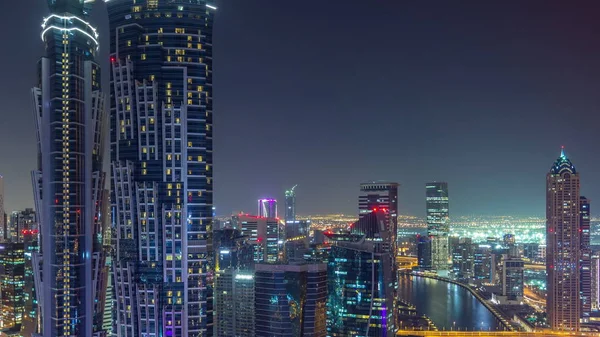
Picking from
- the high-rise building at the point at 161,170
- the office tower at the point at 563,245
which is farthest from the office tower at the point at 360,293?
the office tower at the point at 563,245

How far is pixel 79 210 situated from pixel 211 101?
6.66 metres

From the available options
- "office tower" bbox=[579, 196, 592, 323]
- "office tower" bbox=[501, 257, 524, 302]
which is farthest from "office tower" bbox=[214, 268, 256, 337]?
"office tower" bbox=[501, 257, 524, 302]

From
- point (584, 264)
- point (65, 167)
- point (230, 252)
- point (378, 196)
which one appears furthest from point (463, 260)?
point (65, 167)

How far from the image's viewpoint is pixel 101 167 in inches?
838

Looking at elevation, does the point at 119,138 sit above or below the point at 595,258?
above

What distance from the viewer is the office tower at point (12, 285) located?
3078 centimetres

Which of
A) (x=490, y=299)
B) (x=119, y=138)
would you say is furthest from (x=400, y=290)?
(x=119, y=138)

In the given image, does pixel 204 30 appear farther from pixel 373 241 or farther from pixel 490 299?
pixel 490 299

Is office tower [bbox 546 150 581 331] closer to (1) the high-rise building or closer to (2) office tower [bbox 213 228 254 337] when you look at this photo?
(2) office tower [bbox 213 228 254 337]

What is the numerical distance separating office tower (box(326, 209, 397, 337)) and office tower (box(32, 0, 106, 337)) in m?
10.2

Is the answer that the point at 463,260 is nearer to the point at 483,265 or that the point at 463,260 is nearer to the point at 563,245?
the point at 483,265

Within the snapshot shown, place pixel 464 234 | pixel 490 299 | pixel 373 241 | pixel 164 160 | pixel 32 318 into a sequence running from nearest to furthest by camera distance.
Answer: pixel 164 160
pixel 32 318
pixel 373 241
pixel 490 299
pixel 464 234

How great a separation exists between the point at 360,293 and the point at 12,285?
20.1m

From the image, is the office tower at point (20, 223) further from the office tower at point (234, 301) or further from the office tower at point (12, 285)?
the office tower at point (234, 301)
